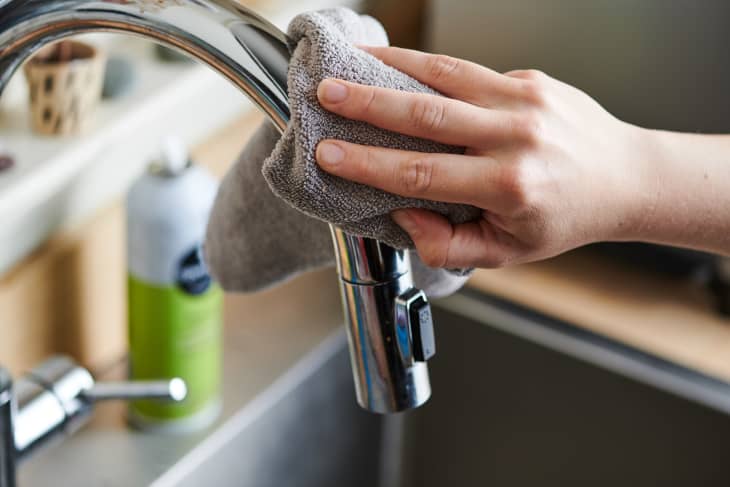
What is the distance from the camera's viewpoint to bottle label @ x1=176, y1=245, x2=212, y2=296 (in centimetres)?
69

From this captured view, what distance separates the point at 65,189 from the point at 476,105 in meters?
0.41

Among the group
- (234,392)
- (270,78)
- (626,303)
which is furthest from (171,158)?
(626,303)

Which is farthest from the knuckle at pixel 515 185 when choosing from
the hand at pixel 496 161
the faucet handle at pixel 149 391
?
the faucet handle at pixel 149 391

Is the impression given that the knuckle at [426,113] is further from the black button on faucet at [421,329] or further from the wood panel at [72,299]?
the wood panel at [72,299]

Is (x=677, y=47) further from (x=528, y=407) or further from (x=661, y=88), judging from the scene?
(x=528, y=407)

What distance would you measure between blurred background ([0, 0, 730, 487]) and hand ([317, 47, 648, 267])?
0.36 metres

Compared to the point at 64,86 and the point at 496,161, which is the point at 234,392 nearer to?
the point at 64,86

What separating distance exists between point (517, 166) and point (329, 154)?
0.07 meters

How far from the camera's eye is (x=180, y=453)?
0.72 meters

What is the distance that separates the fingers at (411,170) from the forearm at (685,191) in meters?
0.09

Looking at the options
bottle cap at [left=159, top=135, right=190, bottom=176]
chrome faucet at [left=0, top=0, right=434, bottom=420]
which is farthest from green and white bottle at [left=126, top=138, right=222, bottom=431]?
chrome faucet at [left=0, top=0, right=434, bottom=420]

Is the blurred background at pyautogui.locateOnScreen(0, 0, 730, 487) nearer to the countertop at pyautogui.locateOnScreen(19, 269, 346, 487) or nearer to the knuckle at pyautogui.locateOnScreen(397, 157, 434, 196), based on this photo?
the countertop at pyautogui.locateOnScreen(19, 269, 346, 487)

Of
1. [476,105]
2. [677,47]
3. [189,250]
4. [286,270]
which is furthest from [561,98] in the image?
[677,47]

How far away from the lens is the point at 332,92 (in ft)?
1.15
